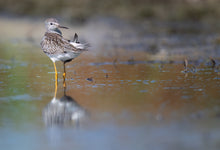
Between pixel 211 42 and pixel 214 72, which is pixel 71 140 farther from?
pixel 211 42

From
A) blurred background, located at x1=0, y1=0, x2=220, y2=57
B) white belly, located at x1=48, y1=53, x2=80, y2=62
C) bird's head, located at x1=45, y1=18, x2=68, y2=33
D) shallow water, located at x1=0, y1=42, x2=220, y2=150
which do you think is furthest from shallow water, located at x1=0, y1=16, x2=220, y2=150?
blurred background, located at x1=0, y1=0, x2=220, y2=57

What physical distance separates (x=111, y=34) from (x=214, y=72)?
32.1 feet

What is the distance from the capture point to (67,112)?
515 centimetres

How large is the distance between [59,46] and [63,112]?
2389 millimetres

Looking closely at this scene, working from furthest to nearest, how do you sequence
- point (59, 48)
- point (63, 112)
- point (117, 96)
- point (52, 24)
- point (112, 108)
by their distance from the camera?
point (52, 24) < point (59, 48) < point (117, 96) < point (112, 108) < point (63, 112)

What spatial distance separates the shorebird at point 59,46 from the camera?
23.2 feet

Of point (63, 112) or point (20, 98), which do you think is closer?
point (63, 112)

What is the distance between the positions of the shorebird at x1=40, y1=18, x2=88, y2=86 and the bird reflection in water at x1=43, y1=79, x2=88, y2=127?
1.42m

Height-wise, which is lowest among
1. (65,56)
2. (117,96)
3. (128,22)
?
(117,96)

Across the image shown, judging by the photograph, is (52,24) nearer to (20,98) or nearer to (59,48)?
(59,48)

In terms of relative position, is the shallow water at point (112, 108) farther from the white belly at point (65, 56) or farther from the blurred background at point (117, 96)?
the white belly at point (65, 56)

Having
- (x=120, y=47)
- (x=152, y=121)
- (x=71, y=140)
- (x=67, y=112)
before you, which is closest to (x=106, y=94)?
(x=67, y=112)

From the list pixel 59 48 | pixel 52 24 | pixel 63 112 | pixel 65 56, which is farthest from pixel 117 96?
pixel 52 24

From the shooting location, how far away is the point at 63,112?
16.9 feet
